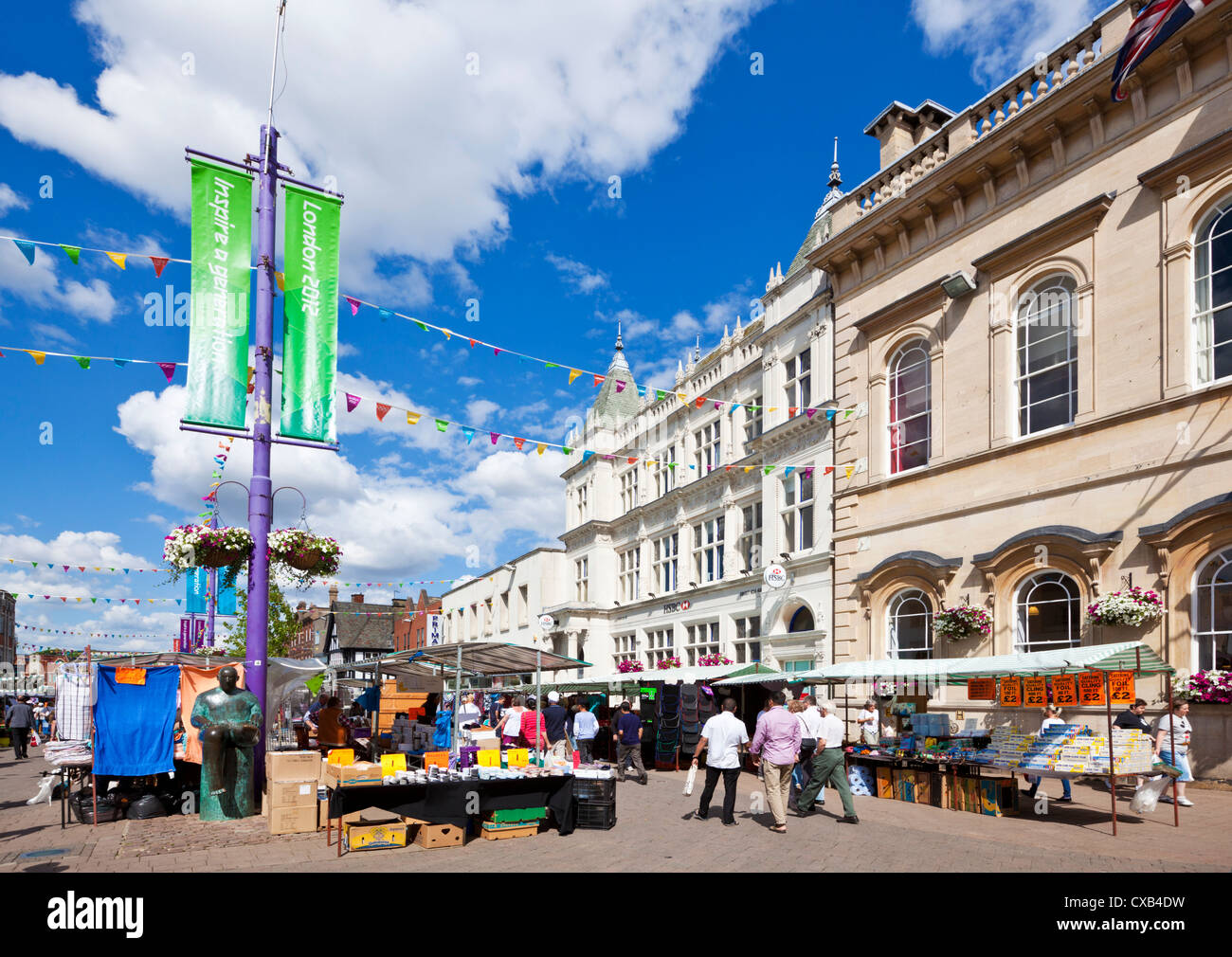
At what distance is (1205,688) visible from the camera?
13.9 meters

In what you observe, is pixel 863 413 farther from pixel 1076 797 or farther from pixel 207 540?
pixel 207 540

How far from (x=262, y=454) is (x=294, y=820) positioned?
5.24 meters

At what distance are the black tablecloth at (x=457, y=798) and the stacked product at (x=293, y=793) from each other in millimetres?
1169

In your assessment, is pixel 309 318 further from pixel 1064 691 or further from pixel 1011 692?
pixel 1064 691

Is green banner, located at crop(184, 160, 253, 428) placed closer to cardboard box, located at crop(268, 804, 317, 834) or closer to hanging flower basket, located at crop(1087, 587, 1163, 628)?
cardboard box, located at crop(268, 804, 317, 834)

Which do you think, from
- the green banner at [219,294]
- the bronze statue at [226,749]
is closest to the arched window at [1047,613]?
the bronze statue at [226,749]

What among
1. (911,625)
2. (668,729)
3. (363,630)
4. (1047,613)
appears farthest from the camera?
(363,630)

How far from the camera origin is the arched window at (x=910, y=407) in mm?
20672

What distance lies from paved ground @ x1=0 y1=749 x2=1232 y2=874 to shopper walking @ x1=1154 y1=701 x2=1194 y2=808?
37 cm

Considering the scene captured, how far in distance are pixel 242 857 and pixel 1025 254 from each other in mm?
16899

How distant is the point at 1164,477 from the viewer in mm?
15156

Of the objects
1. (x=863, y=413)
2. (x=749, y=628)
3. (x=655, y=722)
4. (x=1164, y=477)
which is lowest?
(x=655, y=722)

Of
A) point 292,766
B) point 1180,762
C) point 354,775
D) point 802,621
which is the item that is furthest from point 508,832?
point 802,621
